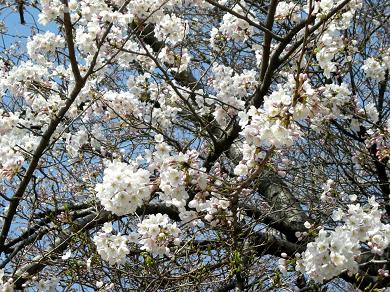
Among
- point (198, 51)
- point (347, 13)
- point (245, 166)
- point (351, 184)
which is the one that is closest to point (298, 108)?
point (245, 166)

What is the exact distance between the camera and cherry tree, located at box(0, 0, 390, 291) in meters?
3.02

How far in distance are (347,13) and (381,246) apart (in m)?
1.77

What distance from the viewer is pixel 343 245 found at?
2938mm

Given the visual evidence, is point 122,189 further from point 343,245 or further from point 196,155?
point 343,245

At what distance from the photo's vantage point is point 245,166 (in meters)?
3.09

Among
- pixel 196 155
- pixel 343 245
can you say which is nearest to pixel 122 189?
pixel 196 155

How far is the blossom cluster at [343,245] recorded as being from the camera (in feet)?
9.63

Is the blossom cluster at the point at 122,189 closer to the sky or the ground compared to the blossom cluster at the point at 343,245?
closer to the sky

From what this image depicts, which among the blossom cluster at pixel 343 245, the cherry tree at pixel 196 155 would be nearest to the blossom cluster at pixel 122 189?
the cherry tree at pixel 196 155

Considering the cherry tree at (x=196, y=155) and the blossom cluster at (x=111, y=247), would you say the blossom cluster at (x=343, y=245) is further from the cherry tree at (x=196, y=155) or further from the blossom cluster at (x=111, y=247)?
the blossom cluster at (x=111, y=247)

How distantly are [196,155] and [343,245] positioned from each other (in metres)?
0.86

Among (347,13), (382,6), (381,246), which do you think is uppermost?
(382,6)

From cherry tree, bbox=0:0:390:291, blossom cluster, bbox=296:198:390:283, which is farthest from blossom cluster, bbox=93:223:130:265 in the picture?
blossom cluster, bbox=296:198:390:283

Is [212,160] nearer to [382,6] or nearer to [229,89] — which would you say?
[229,89]
